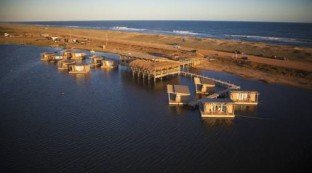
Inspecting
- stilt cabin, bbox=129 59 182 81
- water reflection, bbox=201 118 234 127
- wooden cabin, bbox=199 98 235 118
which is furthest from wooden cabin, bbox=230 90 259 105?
stilt cabin, bbox=129 59 182 81

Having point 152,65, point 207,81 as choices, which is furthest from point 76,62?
point 207,81

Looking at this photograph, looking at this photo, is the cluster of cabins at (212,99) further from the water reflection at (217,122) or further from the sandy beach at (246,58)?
the sandy beach at (246,58)

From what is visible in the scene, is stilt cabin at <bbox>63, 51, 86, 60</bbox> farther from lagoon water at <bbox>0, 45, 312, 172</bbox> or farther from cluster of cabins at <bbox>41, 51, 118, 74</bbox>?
lagoon water at <bbox>0, 45, 312, 172</bbox>

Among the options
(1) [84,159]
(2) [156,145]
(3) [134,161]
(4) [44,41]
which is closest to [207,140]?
(2) [156,145]

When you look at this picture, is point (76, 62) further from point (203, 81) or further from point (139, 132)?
point (139, 132)

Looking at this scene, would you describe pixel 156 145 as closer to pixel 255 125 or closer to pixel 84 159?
pixel 84 159
